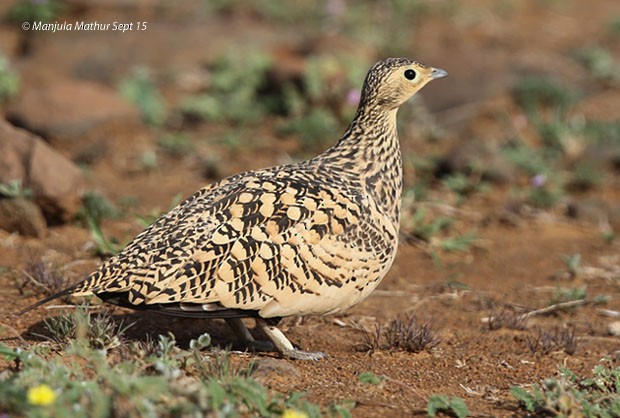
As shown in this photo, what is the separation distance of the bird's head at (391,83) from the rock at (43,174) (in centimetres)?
249

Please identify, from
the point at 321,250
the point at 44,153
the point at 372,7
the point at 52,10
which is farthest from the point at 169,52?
the point at 321,250

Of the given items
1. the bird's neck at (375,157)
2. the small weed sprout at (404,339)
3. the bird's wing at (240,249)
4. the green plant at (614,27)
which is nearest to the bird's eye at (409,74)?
the bird's neck at (375,157)

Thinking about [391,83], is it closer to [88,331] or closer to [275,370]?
[275,370]

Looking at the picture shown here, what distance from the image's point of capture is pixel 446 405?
13.7 feet

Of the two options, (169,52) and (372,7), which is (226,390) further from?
(372,7)

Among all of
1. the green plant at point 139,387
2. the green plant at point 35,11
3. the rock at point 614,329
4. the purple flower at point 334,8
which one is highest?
the green plant at point 35,11

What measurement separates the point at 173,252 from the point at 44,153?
9.44ft

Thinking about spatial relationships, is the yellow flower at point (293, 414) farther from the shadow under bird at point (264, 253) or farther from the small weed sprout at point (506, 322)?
the small weed sprout at point (506, 322)

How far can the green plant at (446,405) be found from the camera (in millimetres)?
4148

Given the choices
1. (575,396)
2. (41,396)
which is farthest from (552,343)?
(41,396)

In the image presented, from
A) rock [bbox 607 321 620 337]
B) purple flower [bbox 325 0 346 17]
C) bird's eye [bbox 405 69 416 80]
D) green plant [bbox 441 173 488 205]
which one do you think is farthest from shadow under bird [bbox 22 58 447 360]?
purple flower [bbox 325 0 346 17]

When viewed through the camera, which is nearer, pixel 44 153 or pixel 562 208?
pixel 44 153

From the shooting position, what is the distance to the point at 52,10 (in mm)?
11828

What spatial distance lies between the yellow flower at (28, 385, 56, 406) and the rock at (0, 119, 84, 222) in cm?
365
